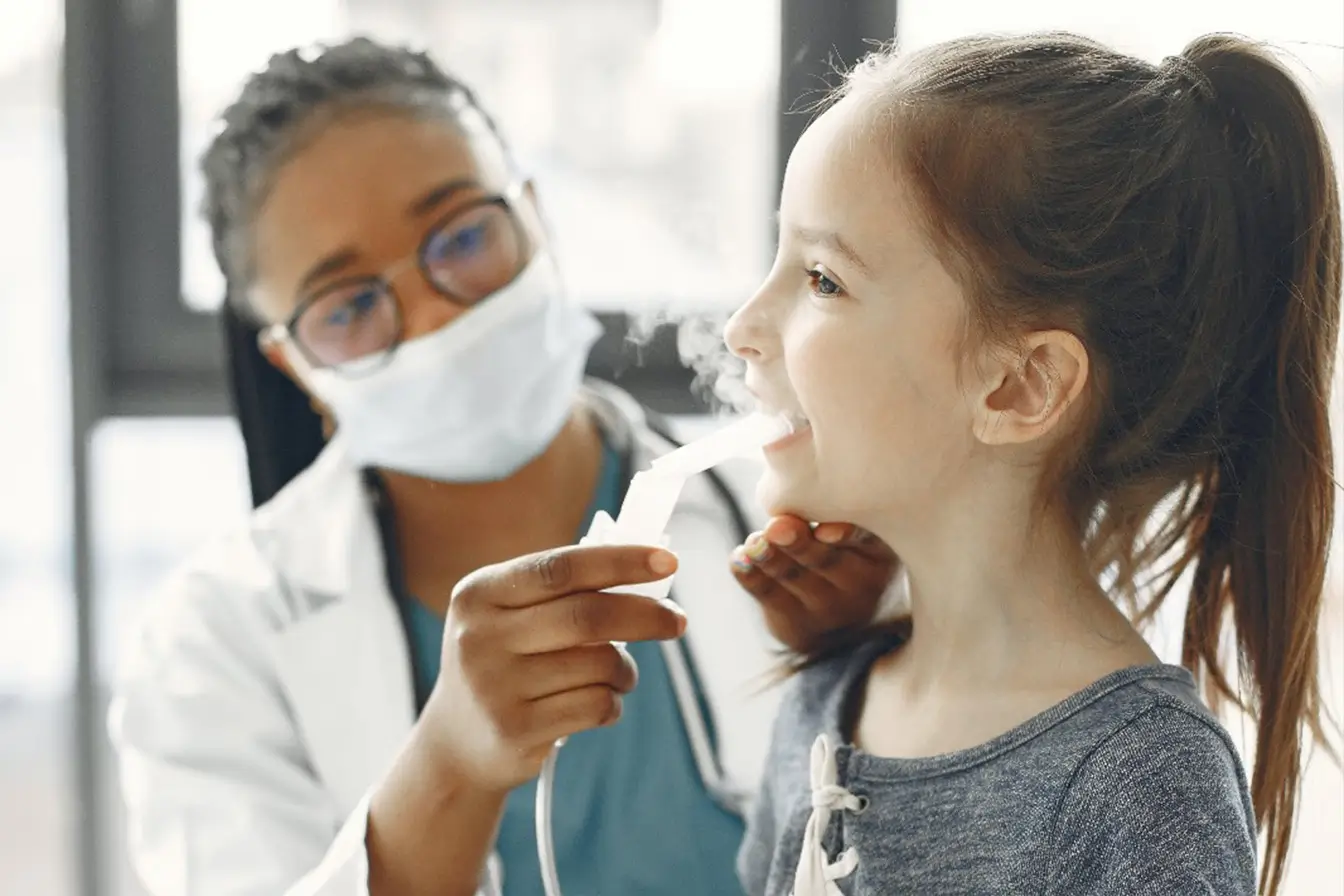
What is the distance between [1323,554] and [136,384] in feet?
3.33

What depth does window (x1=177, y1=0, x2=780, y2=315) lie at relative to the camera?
1198mm

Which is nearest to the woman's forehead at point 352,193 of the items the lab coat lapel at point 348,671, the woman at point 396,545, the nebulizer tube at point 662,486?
the woman at point 396,545

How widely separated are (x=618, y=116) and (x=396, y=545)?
45 cm

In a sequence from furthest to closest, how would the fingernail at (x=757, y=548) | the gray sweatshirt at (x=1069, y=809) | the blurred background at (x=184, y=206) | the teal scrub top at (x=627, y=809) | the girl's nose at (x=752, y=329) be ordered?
the blurred background at (x=184, y=206) → the teal scrub top at (x=627, y=809) → the fingernail at (x=757, y=548) → the girl's nose at (x=752, y=329) → the gray sweatshirt at (x=1069, y=809)

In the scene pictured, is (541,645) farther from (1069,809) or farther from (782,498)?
(1069,809)

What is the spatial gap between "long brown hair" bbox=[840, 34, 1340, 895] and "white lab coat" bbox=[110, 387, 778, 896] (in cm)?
37

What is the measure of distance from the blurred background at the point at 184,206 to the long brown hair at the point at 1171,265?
34cm

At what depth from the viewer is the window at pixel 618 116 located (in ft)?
3.93

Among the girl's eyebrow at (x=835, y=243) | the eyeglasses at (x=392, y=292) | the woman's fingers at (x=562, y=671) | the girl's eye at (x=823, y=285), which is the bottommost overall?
the woman's fingers at (x=562, y=671)

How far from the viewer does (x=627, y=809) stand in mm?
1072

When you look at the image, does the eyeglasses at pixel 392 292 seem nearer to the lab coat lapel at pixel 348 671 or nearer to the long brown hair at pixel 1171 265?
the lab coat lapel at pixel 348 671

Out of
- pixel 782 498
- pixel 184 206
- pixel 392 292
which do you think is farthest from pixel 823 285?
pixel 184 206

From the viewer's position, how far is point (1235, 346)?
0.82 m

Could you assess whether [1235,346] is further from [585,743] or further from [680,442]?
[585,743]
